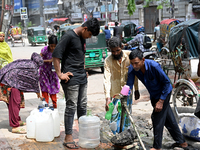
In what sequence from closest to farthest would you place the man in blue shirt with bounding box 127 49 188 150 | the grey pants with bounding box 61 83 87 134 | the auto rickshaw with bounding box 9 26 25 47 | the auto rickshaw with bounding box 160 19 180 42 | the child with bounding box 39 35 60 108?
1. the man in blue shirt with bounding box 127 49 188 150
2. the grey pants with bounding box 61 83 87 134
3. the child with bounding box 39 35 60 108
4. the auto rickshaw with bounding box 160 19 180 42
5. the auto rickshaw with bounding box 9 26 25 47

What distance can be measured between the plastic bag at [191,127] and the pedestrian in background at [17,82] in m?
2.49

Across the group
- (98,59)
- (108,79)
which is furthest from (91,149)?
(98,59)

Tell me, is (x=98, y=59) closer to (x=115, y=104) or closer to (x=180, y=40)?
(x=180, y=40)

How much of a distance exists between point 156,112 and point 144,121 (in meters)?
1.70

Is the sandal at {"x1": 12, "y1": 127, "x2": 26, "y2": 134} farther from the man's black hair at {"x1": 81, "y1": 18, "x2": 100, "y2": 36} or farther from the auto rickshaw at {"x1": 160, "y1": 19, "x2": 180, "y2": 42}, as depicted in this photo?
the auto rickshaw at {"x1": 160, "y1": 19, "x2": 180, "y2": 42}

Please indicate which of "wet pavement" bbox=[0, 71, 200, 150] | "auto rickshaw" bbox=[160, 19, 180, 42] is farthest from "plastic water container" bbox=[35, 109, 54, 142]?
"auto rickshaw" bbox=[160, 19, 180, 42]

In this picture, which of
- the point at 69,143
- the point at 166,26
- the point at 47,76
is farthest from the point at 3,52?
the point at 166,26

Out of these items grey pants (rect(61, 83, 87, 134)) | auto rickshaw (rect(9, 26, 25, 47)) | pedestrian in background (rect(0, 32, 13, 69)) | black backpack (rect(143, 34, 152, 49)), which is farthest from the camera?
auto rickshaw (rect(9, 26, 25, 47))

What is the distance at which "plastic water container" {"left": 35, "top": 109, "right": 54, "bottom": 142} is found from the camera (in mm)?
4133

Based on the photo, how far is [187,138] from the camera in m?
4.38

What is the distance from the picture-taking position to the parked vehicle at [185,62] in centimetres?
512

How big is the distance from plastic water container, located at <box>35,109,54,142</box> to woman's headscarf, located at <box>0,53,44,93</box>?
60cm

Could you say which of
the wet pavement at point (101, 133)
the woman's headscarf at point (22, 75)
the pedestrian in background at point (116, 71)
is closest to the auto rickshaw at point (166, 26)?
the wet pavement at point (101, 133)

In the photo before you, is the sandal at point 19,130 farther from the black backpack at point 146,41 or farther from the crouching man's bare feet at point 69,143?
the black backpack at point 146,41
